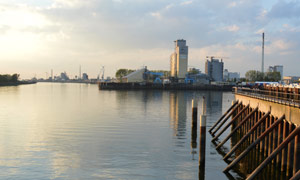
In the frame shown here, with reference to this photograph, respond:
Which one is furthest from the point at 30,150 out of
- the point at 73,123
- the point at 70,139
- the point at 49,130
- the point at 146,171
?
the point at 73,123

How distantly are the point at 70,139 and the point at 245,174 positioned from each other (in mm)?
23907

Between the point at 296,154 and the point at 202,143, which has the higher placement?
the point at 296,154

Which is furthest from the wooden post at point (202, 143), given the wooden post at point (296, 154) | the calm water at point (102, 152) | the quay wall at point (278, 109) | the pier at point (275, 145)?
the wooden post at point (296, 154)

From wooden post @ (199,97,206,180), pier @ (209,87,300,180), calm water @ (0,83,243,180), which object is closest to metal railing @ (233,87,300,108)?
pier @ (209,87,300,180)

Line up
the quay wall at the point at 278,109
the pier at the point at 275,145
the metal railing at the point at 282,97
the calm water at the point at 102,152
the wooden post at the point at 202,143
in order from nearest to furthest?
the pier at the point at 275,145
the quay wall at the point at 278,109
the metal railing at the point at 282,97
the wooden post at the point at 202,143
the calm water at the point at 102,152

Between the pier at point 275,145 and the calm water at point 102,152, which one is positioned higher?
the pier at point 275,145

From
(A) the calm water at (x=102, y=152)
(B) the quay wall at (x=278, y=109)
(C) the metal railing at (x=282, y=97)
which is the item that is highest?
(C) the metal railing at (x=282, y=97)

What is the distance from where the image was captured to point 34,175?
25.9 meters

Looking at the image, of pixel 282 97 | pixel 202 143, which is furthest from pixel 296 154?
pixel 282 97

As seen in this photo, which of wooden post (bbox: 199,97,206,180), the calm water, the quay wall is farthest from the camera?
the calm water

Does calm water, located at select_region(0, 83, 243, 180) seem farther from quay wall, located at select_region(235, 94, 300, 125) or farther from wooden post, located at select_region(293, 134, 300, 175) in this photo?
quay wall, located at select_region(235, 94, 300, 125)

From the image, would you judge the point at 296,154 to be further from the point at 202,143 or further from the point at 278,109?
the point at 202,143

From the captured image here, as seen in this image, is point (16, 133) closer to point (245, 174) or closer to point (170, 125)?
point (170, 125)

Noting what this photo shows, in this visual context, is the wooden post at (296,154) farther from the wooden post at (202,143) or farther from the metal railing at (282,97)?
the wooden post at (202,143)
